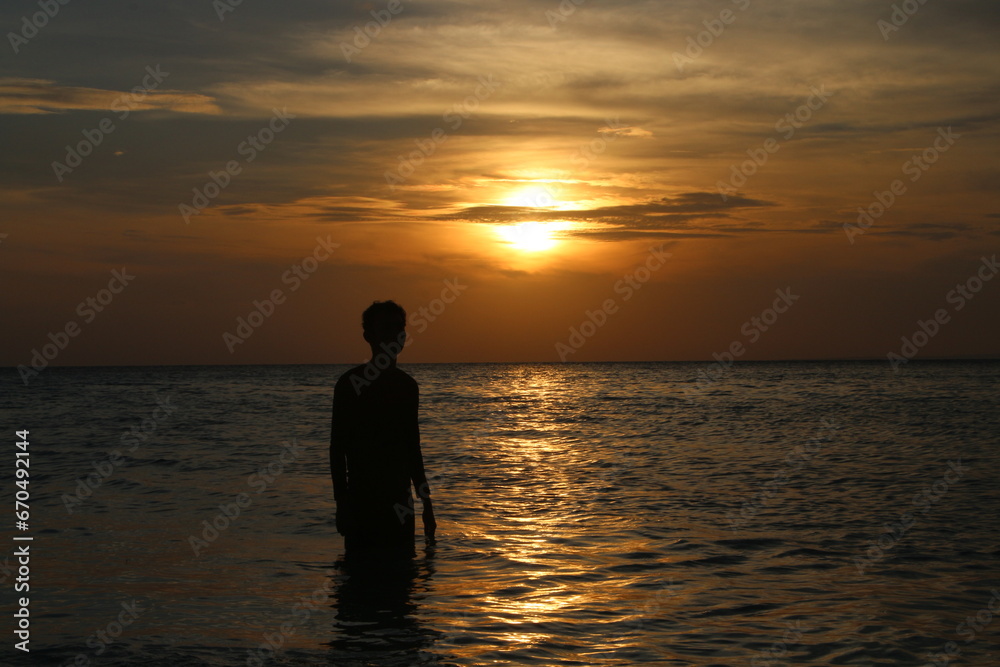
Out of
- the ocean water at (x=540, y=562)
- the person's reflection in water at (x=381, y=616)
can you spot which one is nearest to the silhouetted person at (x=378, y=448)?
the person's reflection in water at (x=381, y=616)

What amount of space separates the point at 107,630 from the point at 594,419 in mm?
28556

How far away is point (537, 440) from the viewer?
2480 cm

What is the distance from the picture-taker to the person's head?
5961mm

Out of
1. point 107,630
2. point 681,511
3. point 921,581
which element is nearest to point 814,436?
point 681,511

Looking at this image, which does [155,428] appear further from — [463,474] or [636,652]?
[636,652]

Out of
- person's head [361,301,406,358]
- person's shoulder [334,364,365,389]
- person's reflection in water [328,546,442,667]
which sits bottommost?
person's reflection in water [328,546,442,667]

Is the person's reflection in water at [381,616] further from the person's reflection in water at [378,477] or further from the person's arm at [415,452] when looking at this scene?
the person's arm at [415,452]

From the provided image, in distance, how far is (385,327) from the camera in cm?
597

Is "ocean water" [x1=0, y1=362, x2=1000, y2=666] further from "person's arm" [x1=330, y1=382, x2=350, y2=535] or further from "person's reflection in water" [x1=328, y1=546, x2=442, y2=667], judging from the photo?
"person's arm" [x1=330, y1=382, x2=350, y2=535]

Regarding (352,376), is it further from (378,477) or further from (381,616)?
(381,616)

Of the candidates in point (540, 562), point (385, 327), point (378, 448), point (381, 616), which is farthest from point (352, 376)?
point (540, 562)

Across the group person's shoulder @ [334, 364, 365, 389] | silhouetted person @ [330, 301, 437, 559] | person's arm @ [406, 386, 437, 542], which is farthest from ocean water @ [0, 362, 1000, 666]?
person's shoulder @ [334, 364, 365, 389]

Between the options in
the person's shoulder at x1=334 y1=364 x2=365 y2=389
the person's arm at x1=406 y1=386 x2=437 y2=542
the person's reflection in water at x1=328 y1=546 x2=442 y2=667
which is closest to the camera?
the person's reflection in water at x1=328 y1=546 x2=442 y2=667

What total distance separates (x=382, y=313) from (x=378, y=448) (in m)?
1.00
